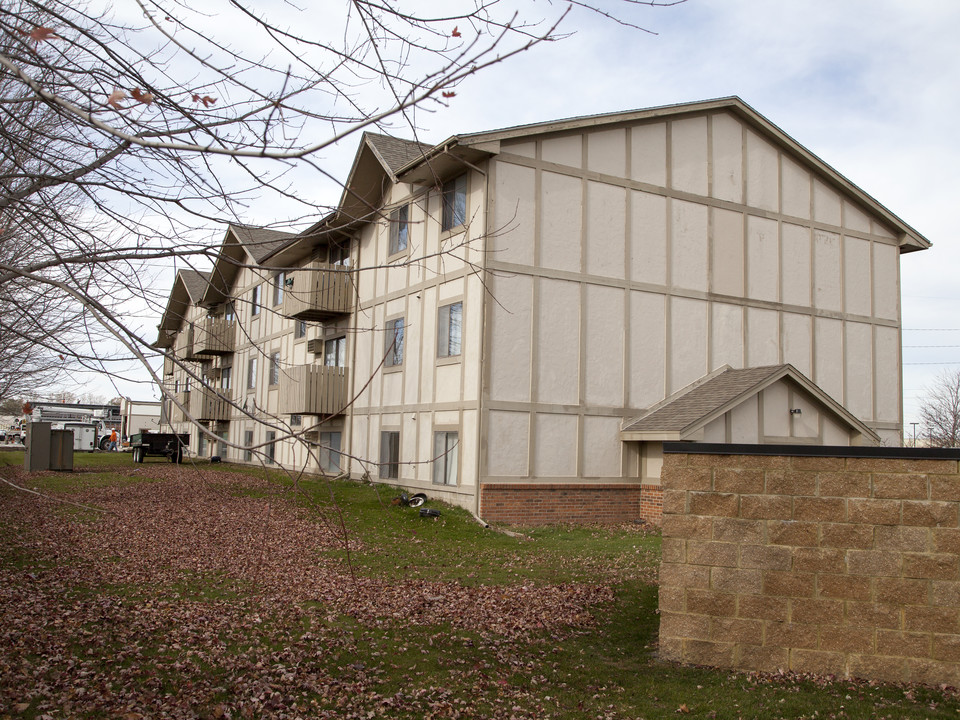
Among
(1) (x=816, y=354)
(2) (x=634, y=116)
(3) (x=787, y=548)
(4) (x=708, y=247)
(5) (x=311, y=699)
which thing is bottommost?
(5) (x=311, y=699)

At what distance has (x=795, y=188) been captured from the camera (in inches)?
984

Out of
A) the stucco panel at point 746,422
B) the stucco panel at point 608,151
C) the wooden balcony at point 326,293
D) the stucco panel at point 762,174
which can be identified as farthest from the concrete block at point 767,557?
the wooden balcony at point 326,293

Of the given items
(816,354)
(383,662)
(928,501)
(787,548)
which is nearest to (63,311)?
(383,662)

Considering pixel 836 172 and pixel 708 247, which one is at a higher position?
pixel 836 172

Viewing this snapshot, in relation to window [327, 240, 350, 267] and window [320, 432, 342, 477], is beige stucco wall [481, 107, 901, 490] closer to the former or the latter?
window [327, 240, 350, 267]

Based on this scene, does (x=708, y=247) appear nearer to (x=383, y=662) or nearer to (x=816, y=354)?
(x=816, y=354)

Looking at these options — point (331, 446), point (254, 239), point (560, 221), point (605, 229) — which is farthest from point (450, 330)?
point (331, 446)

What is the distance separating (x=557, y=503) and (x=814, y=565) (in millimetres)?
11922

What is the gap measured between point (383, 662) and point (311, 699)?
124 cm

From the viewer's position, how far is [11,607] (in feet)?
32.0

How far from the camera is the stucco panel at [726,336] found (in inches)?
899

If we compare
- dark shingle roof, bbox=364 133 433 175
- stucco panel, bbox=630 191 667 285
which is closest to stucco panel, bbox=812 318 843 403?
stucco panel, bbox=630 191 667 285

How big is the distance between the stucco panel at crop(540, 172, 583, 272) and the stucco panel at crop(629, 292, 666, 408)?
2.17m

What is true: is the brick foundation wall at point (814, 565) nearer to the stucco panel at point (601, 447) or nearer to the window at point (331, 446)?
the stucco panel at point (601, 447)
